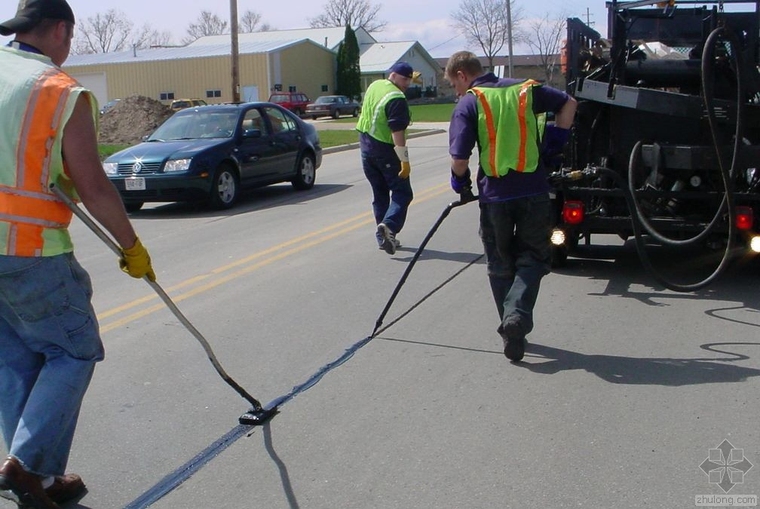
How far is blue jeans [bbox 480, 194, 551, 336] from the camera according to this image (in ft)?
17.9

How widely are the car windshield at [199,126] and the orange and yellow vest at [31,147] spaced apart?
9952 mm

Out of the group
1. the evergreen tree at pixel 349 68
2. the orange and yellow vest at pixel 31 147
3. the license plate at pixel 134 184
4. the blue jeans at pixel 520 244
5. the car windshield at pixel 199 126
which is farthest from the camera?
the evergreen tree at pixel 349 68

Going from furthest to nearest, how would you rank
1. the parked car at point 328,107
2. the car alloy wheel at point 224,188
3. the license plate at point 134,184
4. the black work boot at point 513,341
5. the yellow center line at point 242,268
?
the parked car at point 328,107 < the car alloy wheel at point 224,188 < the license plate at point 134,184 < the yellow center line at point 242,268 < the black work boot at point 513,341

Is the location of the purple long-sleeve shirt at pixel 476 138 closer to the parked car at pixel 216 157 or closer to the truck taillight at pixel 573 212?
the truck taillight at pixel 573 212

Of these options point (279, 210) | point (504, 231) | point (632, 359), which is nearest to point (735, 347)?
point (632, 359)

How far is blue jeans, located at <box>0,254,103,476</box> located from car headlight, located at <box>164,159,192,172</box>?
873 centimetres

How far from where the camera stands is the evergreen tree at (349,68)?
68.9m

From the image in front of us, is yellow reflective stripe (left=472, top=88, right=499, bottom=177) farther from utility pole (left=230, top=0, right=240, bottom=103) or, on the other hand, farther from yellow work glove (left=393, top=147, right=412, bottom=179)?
utility pole (left=230, top=0, right=240, bottom=103)

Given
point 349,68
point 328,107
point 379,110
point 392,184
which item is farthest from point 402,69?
point 349,68

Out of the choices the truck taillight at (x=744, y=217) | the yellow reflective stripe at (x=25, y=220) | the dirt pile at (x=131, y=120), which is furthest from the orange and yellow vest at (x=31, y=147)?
the dirt pile at (x=131, y=120)

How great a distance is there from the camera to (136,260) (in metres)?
3.65

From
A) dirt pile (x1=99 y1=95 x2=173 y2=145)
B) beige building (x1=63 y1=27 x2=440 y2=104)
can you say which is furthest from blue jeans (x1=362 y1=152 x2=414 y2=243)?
beige building (x1=63 y1=27 x2=440 y2=104)

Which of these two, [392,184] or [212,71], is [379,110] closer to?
[392,184]

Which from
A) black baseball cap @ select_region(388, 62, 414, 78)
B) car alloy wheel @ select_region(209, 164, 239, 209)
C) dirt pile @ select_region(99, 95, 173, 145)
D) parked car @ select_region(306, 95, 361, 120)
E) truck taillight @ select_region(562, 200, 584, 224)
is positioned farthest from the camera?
parked car @ select_region(306, 95, 361, 120)
